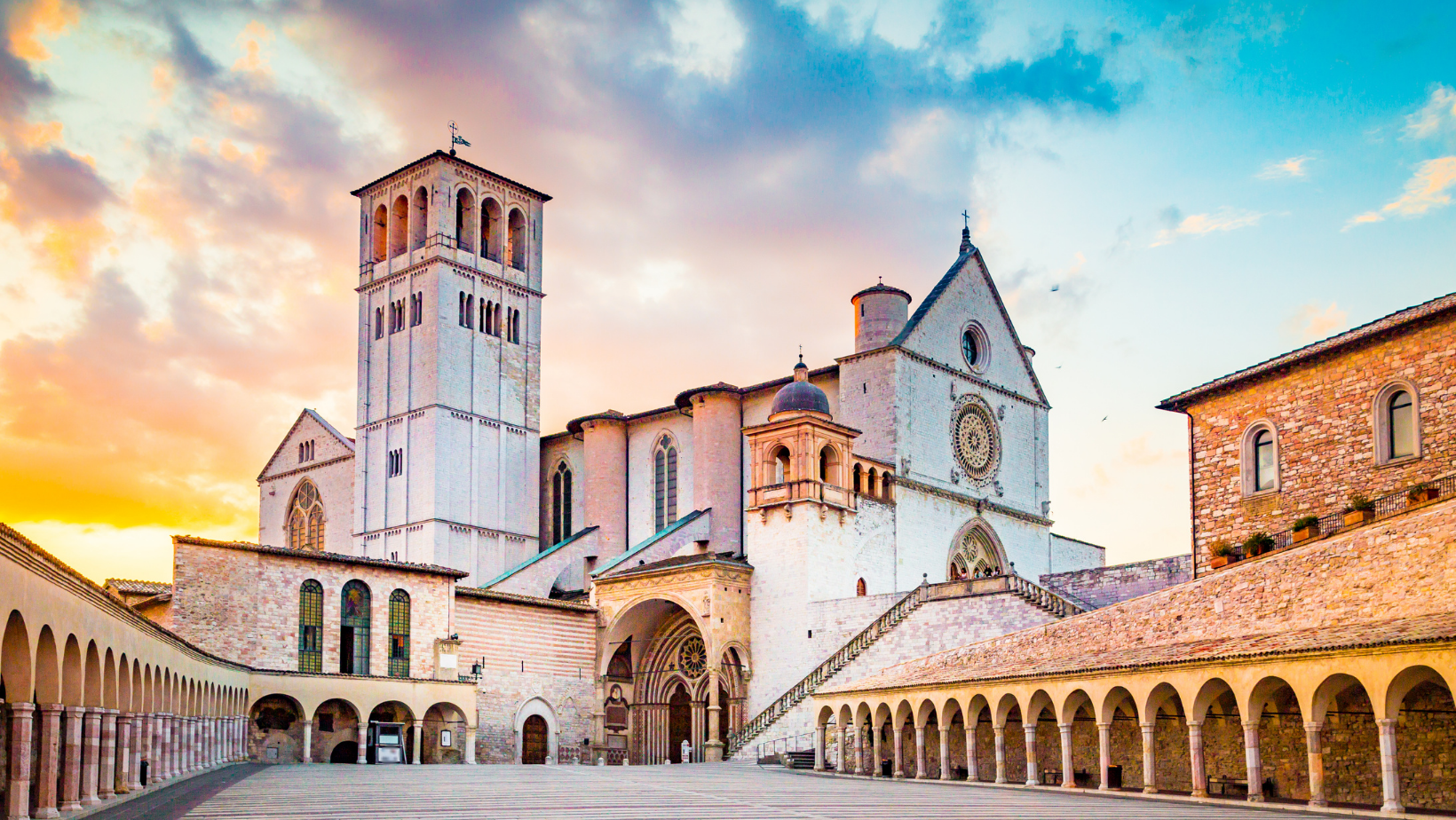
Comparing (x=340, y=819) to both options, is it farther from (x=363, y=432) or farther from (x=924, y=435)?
(x=363, y=432)

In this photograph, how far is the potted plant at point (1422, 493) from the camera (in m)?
26.8

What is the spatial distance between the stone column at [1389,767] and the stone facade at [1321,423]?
306 inches

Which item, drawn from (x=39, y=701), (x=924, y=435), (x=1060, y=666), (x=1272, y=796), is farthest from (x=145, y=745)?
(x=924, y=435)

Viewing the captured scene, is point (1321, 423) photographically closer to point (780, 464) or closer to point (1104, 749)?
point (1104, 749)

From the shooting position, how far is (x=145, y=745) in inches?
1128

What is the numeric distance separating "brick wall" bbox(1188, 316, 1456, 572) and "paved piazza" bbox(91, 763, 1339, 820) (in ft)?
27.0

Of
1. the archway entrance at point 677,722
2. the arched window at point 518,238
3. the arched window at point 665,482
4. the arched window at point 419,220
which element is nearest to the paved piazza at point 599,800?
the archway entrance at point 677,722

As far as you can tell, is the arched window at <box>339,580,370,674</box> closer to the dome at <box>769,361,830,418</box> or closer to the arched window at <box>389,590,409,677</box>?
the arched window at <box>389,590,409,677</box>

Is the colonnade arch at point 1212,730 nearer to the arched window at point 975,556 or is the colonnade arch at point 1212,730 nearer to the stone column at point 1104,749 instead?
the stone column at point 1104,749

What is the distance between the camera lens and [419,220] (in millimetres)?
66875

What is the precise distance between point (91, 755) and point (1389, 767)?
760 inches

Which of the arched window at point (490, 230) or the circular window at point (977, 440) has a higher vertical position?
the arched window at point (490, 230)

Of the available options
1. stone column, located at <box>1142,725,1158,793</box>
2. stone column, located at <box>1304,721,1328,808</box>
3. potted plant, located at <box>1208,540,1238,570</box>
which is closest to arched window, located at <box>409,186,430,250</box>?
potted plant, located at <box>1208,540,1238,570</box>

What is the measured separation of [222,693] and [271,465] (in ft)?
126
